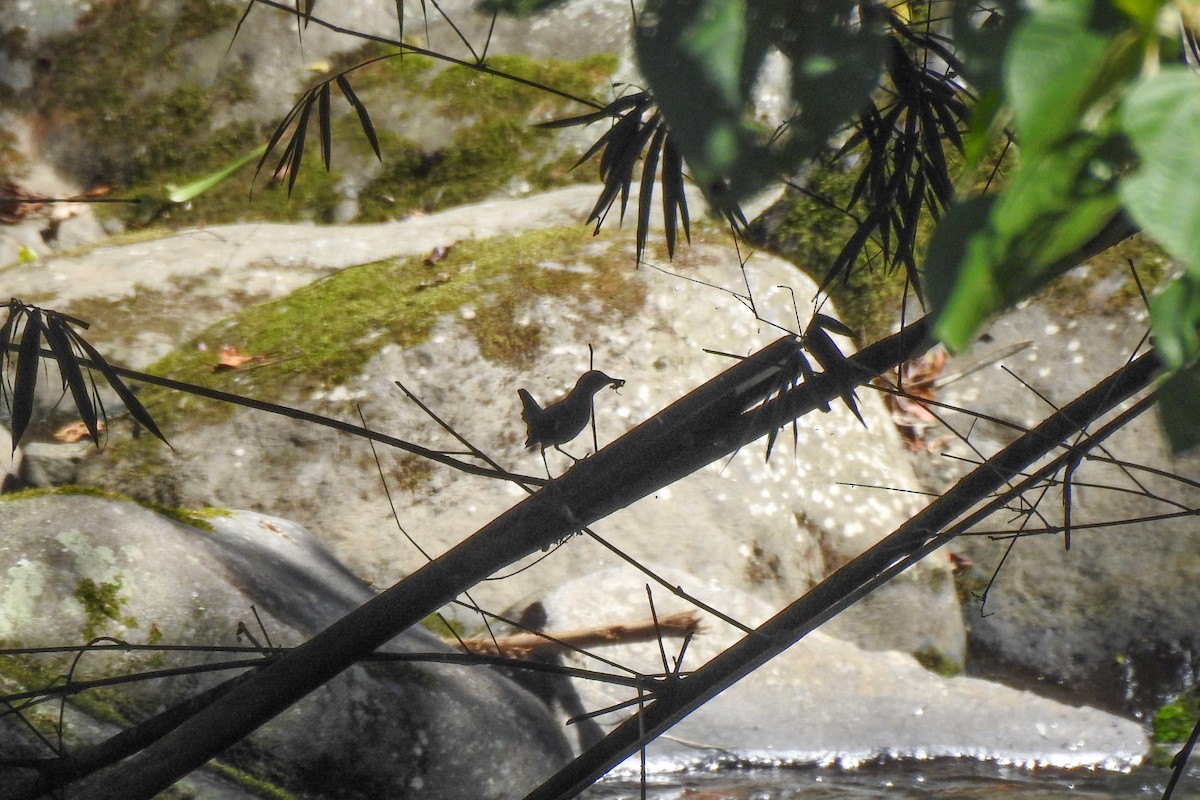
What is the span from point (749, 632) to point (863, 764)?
7.28 feet

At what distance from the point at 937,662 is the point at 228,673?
2703 millimetres

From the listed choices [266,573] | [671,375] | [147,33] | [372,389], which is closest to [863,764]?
[671,375]

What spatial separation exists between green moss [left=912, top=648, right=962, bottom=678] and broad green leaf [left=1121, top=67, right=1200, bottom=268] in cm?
381

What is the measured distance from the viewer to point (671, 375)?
4.19 m

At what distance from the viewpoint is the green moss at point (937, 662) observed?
155 inches

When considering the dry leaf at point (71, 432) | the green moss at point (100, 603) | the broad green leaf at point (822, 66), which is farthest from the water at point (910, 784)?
the broad green leaf at point (822, 66)

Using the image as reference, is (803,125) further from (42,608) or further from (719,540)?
(719,540)

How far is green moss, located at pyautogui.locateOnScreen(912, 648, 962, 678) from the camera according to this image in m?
3.93

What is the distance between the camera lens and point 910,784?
3.23 metres

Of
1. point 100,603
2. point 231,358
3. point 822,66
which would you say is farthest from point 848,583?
point 231,358

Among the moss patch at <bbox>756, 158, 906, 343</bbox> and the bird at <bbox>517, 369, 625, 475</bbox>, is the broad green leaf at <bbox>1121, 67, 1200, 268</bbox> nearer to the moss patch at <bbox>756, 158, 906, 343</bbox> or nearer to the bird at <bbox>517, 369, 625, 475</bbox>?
the bird at <bbox>517, 369, 625, 475</bbox>

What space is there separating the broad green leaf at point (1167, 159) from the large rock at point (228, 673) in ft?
8.09

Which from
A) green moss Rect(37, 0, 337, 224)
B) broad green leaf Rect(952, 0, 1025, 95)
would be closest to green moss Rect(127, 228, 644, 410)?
green moss Rect(37, 0, 337, 224)

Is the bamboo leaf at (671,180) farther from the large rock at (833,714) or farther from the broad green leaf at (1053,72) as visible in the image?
the large rock at (833,714)
